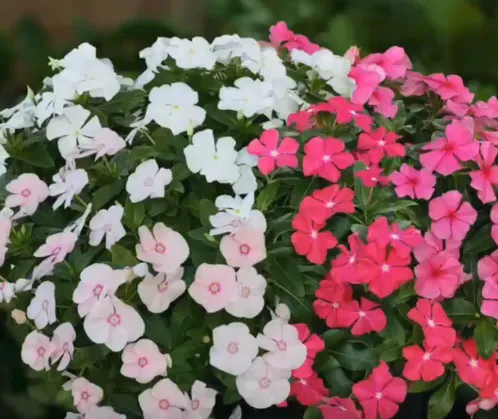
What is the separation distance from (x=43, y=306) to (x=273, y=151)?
0.84 ft

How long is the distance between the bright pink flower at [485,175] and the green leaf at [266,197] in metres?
0.18

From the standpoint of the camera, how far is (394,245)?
0.60 m

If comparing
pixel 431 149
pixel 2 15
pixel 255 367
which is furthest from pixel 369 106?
pixel 2 15

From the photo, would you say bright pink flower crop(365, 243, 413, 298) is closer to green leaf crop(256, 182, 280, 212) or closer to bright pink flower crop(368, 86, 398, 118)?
green leaf crop(256, 182, 280, 212)

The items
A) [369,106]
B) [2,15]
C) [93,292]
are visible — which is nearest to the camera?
[93,292]

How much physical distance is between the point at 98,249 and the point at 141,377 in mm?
125

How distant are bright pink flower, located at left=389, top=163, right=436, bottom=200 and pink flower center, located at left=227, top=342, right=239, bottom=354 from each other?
205mm

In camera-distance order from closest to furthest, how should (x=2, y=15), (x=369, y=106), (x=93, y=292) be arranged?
(x=93, y=292), (x=369, y=106), (x=2, y=15)

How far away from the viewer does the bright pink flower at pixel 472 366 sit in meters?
0.62

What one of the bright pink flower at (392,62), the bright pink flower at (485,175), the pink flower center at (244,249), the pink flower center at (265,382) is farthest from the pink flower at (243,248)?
the bright pink flower at (392,62)

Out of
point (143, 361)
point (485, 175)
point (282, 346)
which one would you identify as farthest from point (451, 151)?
point (143, 361)

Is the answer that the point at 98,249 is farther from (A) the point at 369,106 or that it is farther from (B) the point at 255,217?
(A) the point at 369,106

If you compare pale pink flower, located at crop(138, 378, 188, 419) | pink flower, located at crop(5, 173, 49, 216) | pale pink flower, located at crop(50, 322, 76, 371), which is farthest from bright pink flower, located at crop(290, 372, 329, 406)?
pink flower, located at crop(5, 173, 49, 216)

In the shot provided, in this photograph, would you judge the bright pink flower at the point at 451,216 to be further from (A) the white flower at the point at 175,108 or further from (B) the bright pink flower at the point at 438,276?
(A) the white flower at the point at 175,108
